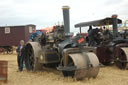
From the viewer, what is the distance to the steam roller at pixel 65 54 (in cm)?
461

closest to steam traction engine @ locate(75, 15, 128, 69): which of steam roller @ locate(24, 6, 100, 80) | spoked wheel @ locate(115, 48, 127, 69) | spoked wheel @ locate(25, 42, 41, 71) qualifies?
spoked wheel @ locate(115, 48, 127, 69)

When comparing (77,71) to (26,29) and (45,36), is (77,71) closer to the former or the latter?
(45,36)

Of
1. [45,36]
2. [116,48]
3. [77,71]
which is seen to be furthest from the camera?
[116,48]

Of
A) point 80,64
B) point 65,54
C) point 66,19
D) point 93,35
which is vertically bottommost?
point 80,64

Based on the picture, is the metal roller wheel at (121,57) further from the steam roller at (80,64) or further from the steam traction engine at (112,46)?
the steam roller at (80,64)

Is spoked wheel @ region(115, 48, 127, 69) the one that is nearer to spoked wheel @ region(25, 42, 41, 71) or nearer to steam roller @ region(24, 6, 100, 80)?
steam roller @ region(24, 6, 100, 80)

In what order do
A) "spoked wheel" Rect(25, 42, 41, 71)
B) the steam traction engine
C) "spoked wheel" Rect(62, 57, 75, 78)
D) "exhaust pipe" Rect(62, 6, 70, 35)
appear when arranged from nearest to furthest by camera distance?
"spoked wheel" Rect(62, 57, 75, 78) < "exhaust pipe" Rect(62, 6, 70, 35) < "spoked wheel" Rect(25, 42, 41, 71) < the steam traction engine

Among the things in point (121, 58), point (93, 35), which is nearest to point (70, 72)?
point (121, 58)

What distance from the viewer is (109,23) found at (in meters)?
8.23

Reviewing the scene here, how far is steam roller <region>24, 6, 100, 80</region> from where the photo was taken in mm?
4609

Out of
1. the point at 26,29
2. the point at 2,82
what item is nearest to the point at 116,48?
the point at 2,82

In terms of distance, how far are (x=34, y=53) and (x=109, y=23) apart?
3.77 meters

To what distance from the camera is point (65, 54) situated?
4.77 m

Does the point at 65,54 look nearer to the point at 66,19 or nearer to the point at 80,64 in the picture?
the point at 80,64
